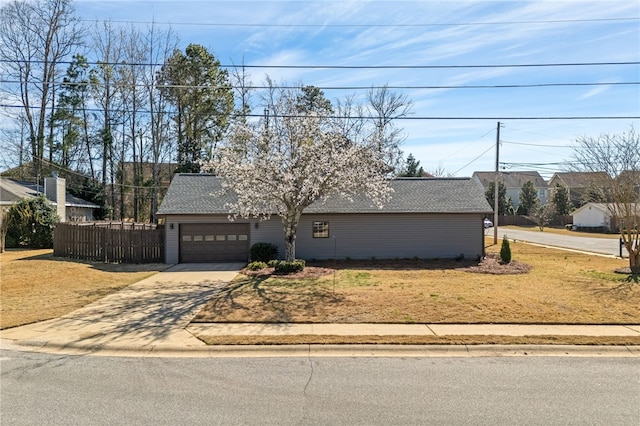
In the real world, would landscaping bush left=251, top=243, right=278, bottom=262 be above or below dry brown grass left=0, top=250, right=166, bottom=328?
above

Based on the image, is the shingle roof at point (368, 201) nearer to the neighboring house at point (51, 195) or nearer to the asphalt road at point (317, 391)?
the neighboring house at point (51, 195)

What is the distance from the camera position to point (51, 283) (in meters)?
13.8

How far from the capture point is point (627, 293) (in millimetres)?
12664

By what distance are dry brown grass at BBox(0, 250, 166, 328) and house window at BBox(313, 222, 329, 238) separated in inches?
283

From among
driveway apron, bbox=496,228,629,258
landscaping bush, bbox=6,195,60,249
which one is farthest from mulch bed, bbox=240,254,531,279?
landscaping bush, bbox=6,195,60,249

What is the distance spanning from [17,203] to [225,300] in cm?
1984

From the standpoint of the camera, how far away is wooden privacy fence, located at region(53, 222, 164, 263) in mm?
19328

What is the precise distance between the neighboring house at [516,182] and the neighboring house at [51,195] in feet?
221

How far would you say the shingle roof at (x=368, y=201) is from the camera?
66.1 ft

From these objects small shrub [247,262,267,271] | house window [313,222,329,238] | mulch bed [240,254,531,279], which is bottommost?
mulch bed [240,254,531,279]

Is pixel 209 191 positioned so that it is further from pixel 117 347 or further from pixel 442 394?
pixel 442 394

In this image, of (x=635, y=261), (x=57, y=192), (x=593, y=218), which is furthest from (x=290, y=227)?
(x=593, y=218)

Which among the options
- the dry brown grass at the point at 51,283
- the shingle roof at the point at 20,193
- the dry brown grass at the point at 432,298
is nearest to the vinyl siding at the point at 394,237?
the dry brown grass at the point at 432,298

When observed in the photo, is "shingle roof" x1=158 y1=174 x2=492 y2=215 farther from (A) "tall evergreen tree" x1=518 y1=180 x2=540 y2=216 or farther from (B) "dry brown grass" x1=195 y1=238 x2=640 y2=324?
(A) "tall evergreen tree" x1=518 y1=180 x2=540 y2=216
